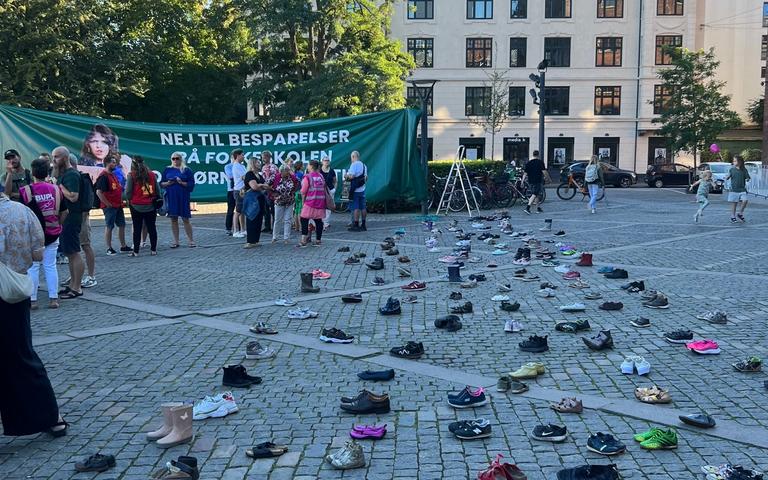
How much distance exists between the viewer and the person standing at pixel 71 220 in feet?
30.2

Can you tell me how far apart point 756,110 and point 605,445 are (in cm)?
5729

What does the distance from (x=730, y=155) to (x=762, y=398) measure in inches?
2089

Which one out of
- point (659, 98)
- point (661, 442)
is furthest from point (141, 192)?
point (659, 98)

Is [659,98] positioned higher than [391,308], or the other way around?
[659,98]

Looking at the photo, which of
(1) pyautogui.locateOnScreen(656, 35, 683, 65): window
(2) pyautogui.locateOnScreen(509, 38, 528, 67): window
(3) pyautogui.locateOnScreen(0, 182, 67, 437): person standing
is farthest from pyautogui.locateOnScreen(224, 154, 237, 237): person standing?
(1) pyautogui.locateOnScreen(656, 35, 683, 65): window

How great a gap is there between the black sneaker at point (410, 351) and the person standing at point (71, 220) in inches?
200

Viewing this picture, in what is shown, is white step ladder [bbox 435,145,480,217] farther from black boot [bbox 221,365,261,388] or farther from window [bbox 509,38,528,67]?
window [bbox 509,38,528,67]

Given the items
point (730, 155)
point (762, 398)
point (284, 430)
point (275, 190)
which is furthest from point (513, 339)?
point (730, 155)

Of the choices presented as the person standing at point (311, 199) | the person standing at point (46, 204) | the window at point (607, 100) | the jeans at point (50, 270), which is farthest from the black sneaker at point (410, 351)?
the window at point (607, 100)

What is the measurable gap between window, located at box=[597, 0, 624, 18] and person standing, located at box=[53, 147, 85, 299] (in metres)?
49.5

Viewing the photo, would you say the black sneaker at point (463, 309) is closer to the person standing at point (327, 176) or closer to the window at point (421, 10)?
the person standing at point (327, 176)

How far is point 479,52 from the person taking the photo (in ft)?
173

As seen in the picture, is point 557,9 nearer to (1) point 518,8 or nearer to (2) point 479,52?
(1) point 518,8

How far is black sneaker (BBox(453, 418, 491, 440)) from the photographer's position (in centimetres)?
451
